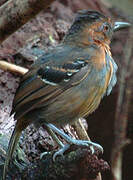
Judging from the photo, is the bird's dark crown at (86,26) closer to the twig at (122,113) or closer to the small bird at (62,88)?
the small bird at (62,88)

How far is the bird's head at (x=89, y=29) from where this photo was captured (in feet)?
13.4

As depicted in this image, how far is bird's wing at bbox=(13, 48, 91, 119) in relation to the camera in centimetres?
370

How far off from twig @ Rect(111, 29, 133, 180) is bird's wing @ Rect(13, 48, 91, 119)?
5.73 ft

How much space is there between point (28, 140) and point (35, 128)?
12cm

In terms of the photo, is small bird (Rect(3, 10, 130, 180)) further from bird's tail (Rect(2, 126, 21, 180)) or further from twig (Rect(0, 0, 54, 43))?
twig (Rect(0, 0, 54, 43))

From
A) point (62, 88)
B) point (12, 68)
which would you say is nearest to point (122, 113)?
point (12, 68)

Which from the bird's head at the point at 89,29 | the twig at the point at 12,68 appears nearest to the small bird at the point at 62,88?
the bird's head at the point at 89,29

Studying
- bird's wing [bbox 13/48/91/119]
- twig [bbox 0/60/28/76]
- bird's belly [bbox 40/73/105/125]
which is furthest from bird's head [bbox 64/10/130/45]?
twig [bbox 0/60/28/76]

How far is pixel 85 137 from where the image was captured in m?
4.18

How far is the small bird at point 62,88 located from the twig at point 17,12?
39 centimetres

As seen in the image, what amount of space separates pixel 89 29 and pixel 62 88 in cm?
68

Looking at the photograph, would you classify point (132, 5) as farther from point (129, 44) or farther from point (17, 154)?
point (17, 154)

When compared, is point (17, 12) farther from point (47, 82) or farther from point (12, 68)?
point (12, 68)

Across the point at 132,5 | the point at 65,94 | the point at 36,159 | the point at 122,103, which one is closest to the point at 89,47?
the point at 65,94
